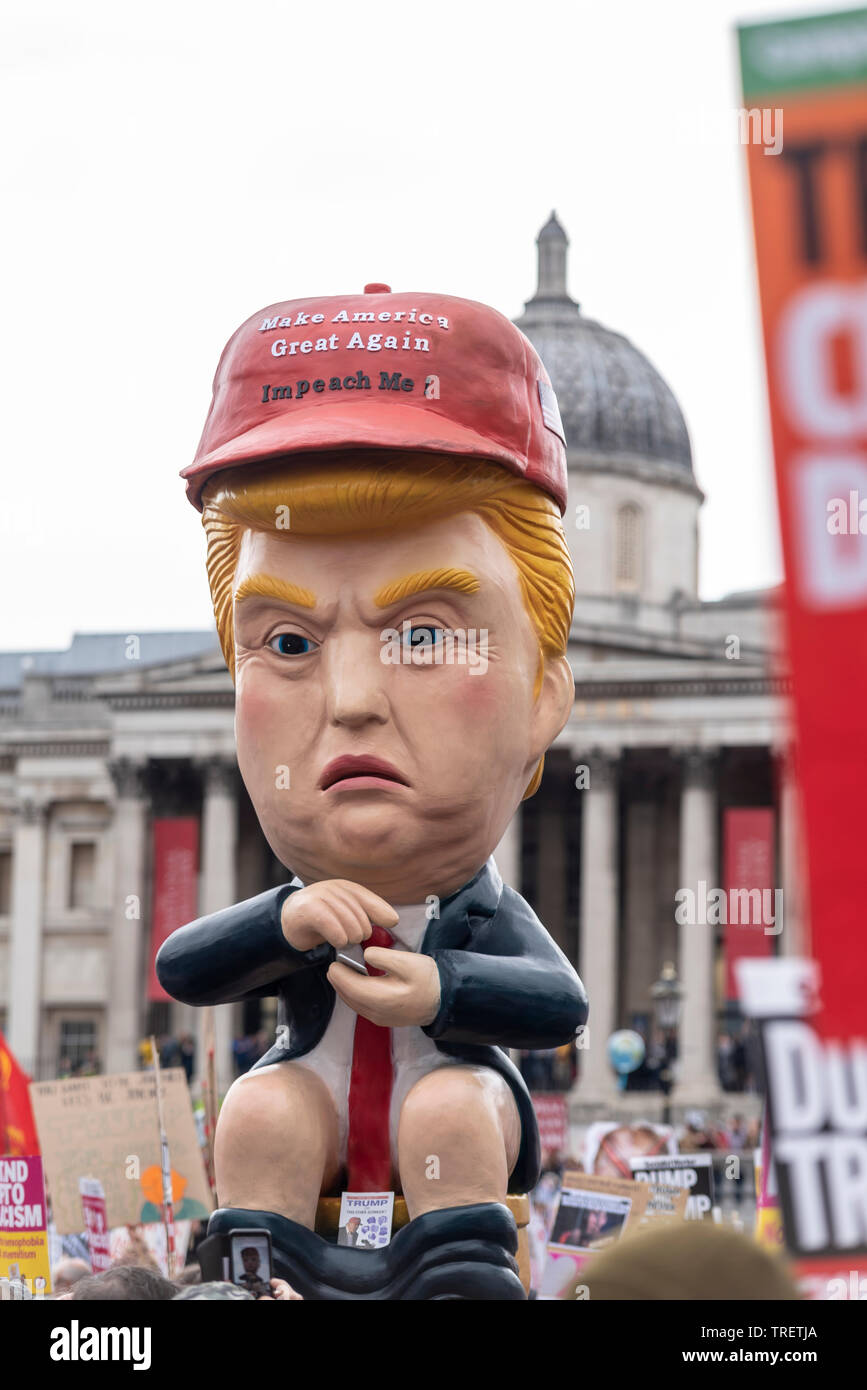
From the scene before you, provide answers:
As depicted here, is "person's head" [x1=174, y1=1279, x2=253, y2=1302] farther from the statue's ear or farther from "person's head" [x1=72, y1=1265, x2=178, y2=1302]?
the statue's ear

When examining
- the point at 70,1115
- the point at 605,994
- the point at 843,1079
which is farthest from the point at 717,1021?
the point at 843,1079

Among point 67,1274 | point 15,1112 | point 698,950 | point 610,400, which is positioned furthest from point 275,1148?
point 610,400

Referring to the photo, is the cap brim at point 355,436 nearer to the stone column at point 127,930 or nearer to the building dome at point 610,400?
the stone column at point 127,930

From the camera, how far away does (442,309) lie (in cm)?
545

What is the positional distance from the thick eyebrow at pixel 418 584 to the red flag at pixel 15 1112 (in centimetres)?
544

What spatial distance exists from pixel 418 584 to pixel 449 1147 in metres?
1.35

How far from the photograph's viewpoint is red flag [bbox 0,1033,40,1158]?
33.2 ft

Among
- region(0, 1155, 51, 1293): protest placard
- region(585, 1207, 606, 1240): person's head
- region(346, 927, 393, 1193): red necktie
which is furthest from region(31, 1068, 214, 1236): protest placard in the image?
region(346, 927, 393, 1193): red necktie

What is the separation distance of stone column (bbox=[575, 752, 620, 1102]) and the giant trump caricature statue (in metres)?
39.9

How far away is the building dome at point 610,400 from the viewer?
54.0 metres

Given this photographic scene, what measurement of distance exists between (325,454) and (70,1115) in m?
5.81

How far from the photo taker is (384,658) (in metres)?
5.27

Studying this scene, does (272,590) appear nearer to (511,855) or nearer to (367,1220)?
(367,1220)

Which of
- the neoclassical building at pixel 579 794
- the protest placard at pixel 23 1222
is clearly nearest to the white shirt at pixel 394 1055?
the protest placard at pixel 23 1222
